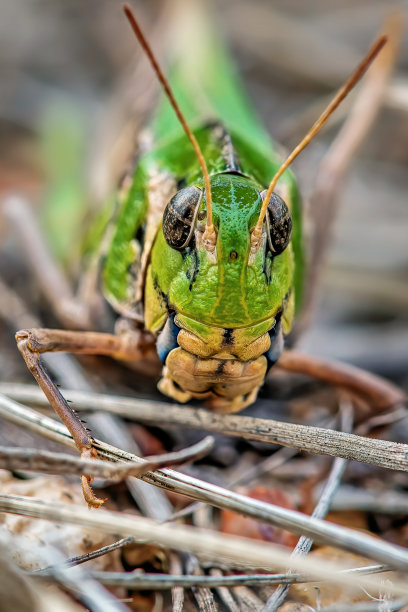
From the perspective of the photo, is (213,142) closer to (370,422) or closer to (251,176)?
(251,176)

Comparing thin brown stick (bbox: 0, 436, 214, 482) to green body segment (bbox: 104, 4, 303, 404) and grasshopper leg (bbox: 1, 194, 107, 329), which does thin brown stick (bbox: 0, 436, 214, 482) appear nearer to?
green body segment (bbox: 104, 4, 303, 404)

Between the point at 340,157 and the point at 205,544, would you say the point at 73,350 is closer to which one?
the point at 205,544

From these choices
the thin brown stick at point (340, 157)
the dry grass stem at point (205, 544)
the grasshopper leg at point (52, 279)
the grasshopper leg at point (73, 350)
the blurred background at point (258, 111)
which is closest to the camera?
the dry grass stem at point (205, 544)

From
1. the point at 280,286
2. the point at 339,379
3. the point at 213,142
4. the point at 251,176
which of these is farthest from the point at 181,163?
the point at 339,379

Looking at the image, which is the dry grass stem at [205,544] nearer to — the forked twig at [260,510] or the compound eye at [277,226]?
the forked twig at [260,510]

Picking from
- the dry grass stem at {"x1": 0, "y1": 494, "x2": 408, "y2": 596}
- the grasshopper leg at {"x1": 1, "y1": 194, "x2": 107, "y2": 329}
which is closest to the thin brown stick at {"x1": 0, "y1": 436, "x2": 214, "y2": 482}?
the dry grass stem at {"x1": 0, "y1": 494, "x2": 408, "y2": 596}

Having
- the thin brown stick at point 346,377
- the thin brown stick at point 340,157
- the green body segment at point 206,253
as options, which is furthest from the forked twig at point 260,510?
the thin brown stick at point 340,157
